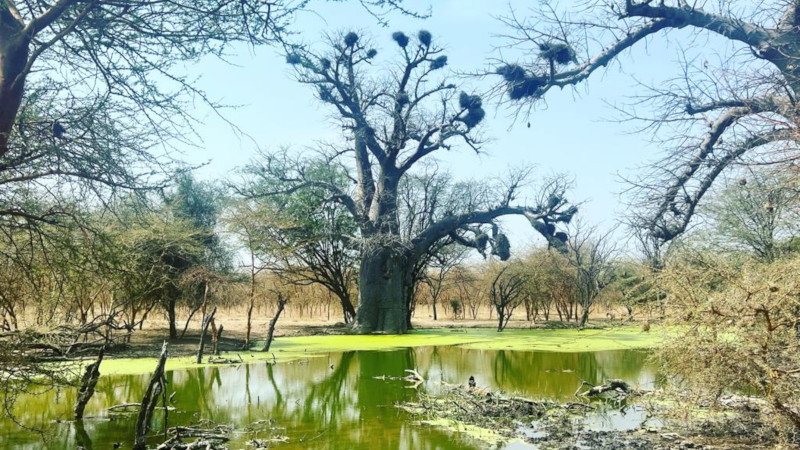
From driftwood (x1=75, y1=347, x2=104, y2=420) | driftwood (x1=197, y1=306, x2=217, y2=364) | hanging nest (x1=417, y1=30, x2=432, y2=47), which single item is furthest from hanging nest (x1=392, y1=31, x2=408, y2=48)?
driftwood (x1=75, y1=347, x2=104, y2=420)

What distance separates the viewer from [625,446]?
21.9ft

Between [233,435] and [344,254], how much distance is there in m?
19.2

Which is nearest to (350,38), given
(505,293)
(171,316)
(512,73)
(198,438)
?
(171,316)

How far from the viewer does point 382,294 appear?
23.3 m

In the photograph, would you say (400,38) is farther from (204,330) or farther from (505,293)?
(204,330)

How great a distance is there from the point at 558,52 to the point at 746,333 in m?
3.65

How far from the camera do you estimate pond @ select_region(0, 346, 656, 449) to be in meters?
7.39

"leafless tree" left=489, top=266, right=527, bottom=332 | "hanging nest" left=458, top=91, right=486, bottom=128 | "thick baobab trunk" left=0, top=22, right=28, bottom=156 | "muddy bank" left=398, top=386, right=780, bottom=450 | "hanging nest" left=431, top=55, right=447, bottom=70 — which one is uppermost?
"hanging nest" left=431, top=55, right=447, bottom=70

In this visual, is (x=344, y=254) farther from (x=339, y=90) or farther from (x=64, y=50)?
(x=64, y=50)

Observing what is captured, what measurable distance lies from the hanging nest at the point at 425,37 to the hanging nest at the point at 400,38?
53cm

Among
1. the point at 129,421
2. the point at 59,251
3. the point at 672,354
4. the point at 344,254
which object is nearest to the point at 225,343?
the point at 344,254

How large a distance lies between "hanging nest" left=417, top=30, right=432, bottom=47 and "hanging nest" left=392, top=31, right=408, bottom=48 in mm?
529

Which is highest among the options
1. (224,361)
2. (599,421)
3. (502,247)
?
(502,247)

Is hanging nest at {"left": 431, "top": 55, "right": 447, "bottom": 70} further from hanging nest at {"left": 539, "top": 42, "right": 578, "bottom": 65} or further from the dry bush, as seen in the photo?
the dry bush
